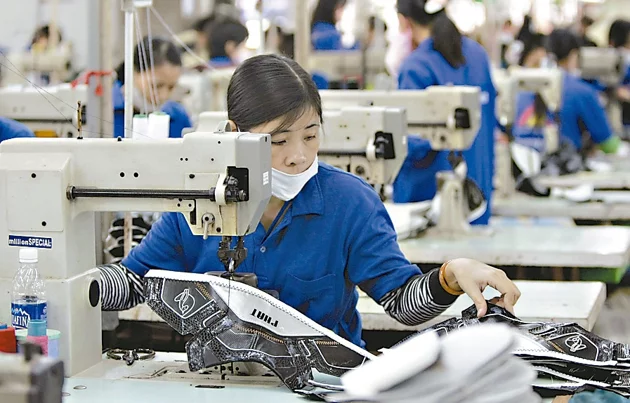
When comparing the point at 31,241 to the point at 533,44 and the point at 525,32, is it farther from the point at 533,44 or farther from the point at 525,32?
the point at 525,32

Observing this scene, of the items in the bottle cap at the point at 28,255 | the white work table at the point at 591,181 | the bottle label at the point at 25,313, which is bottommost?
the bottle label at the point at 25,313

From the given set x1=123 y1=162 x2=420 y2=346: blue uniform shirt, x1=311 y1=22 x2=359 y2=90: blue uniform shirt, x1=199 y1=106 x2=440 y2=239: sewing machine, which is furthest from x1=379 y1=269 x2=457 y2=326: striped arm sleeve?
x1=311 y1=22 x2=359 y2=90: blue uniform shirt

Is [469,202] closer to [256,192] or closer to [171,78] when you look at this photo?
[171,78]

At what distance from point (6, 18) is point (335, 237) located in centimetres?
351

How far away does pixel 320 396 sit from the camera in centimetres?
198

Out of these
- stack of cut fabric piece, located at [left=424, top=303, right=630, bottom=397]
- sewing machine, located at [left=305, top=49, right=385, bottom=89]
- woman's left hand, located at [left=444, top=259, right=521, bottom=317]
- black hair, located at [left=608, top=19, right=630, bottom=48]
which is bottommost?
stack of cut fabric piece, located at [left=424, top=303, right=630, bottom=397]

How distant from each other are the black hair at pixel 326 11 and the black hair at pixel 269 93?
22.0 feet

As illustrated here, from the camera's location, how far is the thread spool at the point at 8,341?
192cm

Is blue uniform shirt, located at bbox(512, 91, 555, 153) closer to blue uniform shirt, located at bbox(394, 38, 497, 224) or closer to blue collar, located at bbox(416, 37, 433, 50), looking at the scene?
blue uniform shirt, located at bbox(394, 38, 497, 224)

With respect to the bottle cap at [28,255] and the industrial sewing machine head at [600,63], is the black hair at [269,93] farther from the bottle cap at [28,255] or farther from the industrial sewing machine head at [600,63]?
the industrial sewing machine head at [600,63]

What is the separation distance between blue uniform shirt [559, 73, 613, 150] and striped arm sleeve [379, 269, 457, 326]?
16.4 ft

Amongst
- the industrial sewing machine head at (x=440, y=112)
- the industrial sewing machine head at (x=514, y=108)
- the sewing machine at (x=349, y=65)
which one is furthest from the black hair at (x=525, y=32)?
the industrial sewing machine head at (x=440, y=112)

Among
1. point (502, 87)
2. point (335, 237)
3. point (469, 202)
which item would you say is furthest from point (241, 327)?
point (502, 87)

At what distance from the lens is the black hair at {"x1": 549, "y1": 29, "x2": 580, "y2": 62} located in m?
7.73
